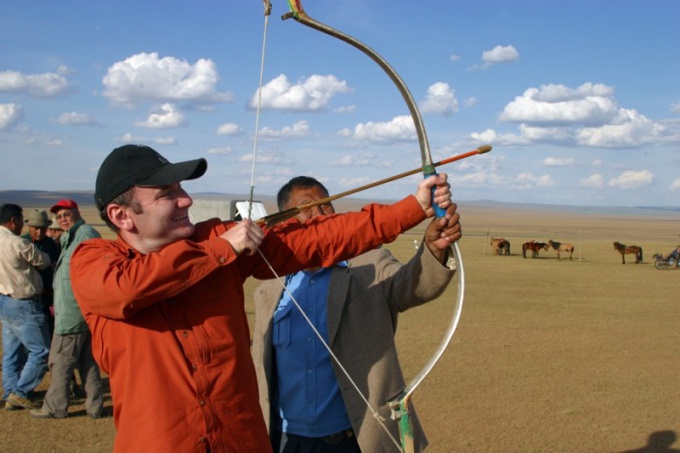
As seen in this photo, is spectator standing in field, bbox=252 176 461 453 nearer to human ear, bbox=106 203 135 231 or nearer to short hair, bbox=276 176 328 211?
short hair, bbox=276 176 328 211

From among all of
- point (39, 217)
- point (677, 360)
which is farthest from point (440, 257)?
point (677, 360)

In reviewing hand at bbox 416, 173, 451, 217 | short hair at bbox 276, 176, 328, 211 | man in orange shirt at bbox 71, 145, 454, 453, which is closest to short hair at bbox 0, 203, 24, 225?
short hair at bbox 276, 176, 328, 211

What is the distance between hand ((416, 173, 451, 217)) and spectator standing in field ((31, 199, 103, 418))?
4.56m

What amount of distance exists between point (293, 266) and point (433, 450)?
14.1 ft

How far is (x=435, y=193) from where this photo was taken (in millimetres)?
2617

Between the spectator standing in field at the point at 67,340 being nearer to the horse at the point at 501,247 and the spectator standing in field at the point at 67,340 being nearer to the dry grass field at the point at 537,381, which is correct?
the dry grass field at the point at 537,381

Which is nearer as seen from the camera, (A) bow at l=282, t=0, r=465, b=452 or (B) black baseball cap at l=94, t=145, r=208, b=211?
(B) black baseball cap at l=94, t=145, r=208, b=211

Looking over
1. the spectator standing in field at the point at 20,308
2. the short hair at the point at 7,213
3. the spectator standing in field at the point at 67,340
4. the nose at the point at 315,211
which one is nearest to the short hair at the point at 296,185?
the nose at the point at 315,211

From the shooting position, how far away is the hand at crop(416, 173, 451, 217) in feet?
8.54

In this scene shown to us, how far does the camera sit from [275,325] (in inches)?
132

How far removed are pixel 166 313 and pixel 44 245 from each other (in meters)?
6.12

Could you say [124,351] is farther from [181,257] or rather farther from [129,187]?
[129,187]

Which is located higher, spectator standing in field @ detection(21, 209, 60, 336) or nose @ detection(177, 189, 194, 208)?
nose @ detection(177, 189, 194, 208)

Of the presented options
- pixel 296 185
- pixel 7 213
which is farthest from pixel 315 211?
pixel 7 213
